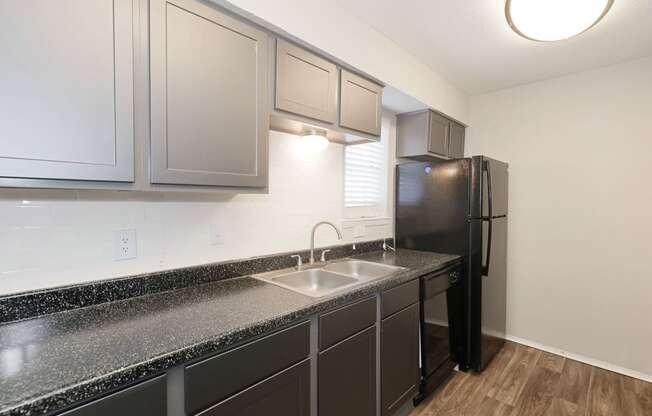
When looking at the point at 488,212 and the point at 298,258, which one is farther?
the point at 488,212

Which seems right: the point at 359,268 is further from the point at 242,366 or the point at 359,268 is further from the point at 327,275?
the point at 242,366

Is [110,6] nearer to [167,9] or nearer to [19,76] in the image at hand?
[167,9]

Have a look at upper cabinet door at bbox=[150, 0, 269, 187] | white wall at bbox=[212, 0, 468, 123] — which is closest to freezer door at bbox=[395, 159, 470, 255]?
white wall at bbox=[212, 0, 468, 123]

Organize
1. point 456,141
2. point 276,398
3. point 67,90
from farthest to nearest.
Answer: point 456,141 < point 276,398 < point 67,90

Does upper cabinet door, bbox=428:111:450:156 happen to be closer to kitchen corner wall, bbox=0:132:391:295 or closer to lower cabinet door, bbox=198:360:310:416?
kitchen corner wall, bbox=0:132:391:295

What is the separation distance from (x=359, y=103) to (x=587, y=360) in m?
2.87

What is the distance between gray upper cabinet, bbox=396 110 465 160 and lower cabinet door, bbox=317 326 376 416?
171cm

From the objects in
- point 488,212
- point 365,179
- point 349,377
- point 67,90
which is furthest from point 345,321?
point 488,212

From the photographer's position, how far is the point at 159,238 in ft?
4.65

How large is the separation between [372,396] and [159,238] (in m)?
1.32

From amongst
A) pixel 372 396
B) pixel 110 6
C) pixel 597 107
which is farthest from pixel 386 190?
pixel 110 6

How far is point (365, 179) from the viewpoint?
2646mm

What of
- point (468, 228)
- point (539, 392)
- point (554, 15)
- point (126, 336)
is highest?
point (554, 15)

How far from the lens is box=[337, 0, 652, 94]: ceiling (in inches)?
70.9
